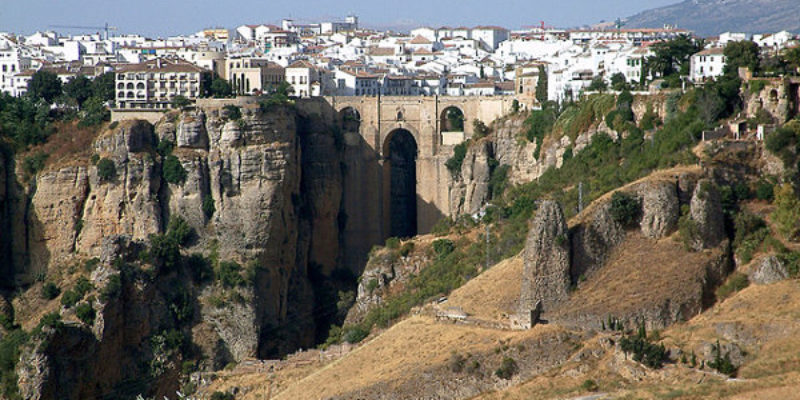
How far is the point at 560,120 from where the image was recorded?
189ft

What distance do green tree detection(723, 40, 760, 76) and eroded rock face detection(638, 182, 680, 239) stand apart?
9.87m

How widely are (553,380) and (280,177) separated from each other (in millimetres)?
26579

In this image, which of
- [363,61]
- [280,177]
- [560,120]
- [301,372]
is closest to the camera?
[301,372]

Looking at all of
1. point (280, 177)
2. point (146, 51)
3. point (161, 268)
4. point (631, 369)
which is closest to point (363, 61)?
point (146, 51)

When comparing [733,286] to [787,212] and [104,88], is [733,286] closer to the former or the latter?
[787,212]

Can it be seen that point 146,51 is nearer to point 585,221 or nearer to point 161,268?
point 161,268

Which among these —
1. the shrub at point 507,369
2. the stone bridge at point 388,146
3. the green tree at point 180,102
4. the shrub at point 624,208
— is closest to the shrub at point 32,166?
the green tree at point 180,102

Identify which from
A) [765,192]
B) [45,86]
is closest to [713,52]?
[765,192]

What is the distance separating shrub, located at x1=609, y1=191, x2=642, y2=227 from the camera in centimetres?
3944

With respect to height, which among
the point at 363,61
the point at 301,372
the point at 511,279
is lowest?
the point at 301,372

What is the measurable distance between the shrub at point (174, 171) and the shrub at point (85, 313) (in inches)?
334

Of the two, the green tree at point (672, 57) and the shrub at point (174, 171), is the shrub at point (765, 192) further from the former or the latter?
the shrub at point (174, 171)

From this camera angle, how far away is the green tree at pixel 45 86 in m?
68.0

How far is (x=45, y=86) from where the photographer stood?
224 feet
